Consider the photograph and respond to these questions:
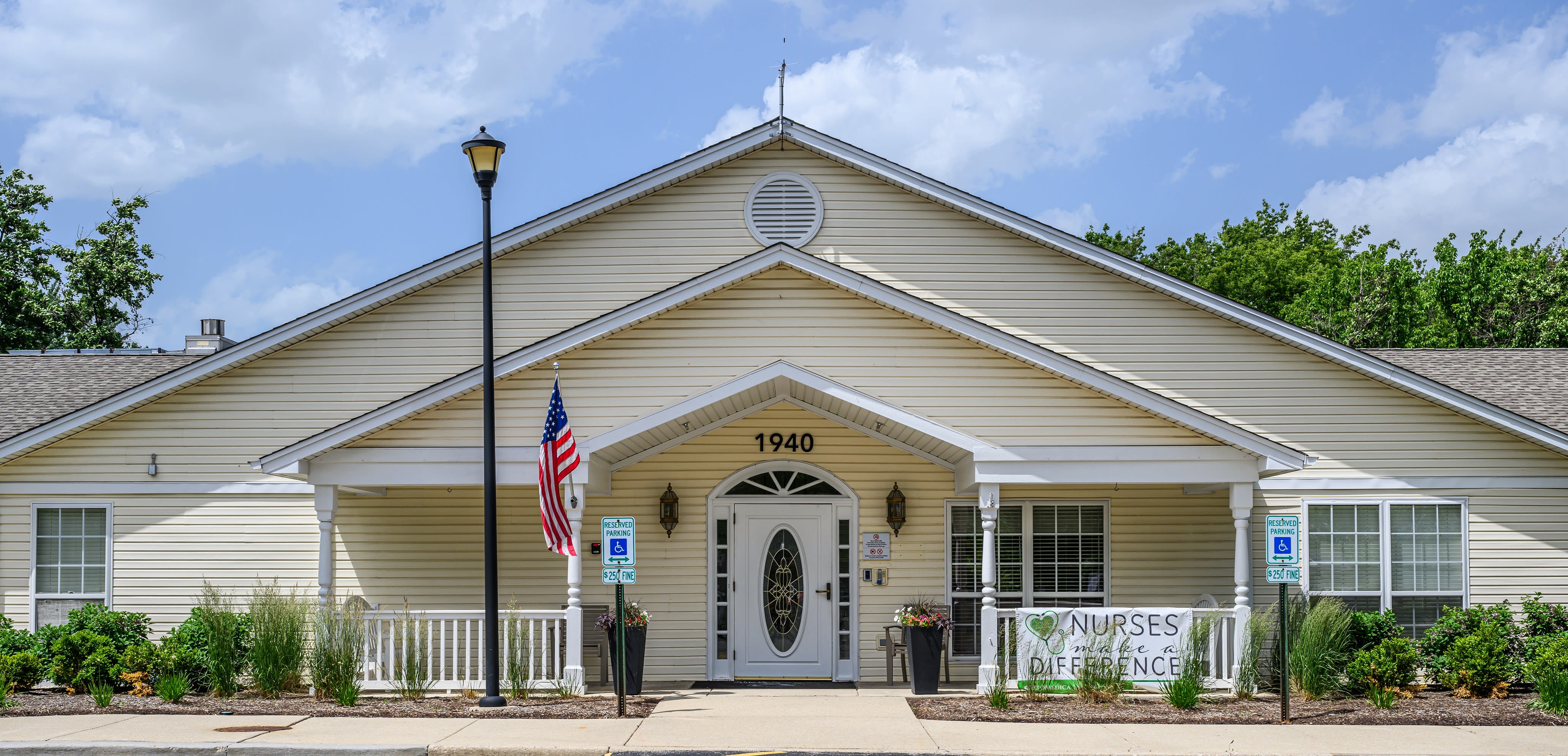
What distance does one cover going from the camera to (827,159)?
15.5 m

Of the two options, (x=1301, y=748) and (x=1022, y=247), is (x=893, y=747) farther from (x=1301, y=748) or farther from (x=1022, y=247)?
(x=1022, y=247)

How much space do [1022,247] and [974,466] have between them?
3.57m

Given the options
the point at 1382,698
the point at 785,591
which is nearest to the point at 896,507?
the point at 785,591

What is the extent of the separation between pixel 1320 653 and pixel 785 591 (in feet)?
18.6

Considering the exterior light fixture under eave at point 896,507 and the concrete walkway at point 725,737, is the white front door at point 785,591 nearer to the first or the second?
the exterior light fixture under eave at point 896,507

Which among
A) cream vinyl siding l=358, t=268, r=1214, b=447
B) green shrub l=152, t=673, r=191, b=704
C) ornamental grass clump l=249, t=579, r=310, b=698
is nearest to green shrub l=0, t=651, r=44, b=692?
green shrub l=152, t=673, r=191, b=704

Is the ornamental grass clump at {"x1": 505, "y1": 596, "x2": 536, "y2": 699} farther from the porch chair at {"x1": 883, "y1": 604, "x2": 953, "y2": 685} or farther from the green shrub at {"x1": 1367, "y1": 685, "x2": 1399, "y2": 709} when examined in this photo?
the green shrub at {"x1": 1367, "y1": 685, "x2": 1399, "y2": 709}

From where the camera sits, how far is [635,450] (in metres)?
14.5

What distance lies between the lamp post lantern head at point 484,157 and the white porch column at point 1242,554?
789cm

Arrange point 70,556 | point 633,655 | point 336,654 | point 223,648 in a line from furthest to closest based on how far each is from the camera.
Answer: point 70,556, point 633,655, point 223,648, point 336,654

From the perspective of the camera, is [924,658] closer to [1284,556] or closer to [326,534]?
[1284,556]

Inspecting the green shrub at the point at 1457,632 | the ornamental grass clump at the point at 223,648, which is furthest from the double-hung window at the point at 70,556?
the green shrub at the point at 1457,632

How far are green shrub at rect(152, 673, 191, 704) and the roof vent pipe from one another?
739cm

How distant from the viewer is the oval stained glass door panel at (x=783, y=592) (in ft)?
48.0
